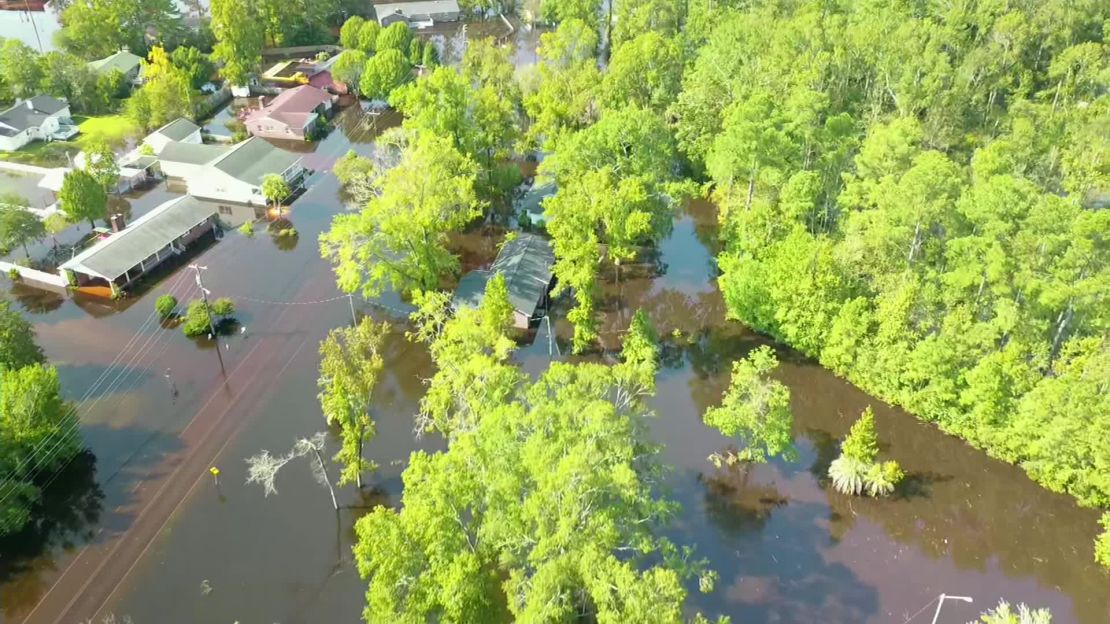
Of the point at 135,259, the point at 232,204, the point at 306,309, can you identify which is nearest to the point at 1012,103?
the point at 306,309

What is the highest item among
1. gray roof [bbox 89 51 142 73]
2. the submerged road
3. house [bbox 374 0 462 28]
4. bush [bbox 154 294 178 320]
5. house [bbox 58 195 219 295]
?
house [bbox 374 0 462 28]

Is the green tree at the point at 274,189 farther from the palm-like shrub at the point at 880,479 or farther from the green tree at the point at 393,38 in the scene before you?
the palm-like shrub at the point at 880,479

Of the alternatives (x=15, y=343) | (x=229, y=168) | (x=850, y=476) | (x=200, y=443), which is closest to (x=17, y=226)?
(x=229, y=168)

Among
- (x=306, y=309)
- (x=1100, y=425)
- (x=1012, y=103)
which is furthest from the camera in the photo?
(x=1012, y=103)

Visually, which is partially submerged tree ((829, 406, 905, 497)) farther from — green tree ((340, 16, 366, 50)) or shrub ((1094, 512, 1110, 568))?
green tree ((340, 16, 366, 50))

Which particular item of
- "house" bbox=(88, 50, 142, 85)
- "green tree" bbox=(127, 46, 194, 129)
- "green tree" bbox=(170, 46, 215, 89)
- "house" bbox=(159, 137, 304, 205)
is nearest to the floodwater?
"house" bbox=(159, 137, 304, 205)

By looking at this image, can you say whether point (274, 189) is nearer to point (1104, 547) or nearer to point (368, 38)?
point (368, 38)

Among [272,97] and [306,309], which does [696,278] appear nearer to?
[306,309]
